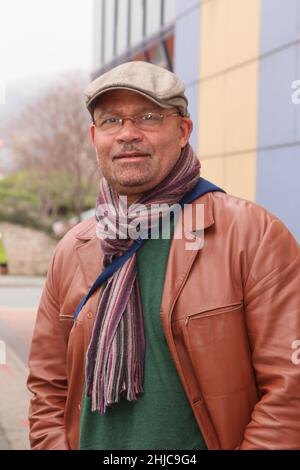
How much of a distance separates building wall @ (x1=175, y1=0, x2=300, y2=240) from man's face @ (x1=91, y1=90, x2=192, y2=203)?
167 inches

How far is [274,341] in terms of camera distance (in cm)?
182

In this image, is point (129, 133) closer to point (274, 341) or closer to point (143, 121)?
point (143, 121)

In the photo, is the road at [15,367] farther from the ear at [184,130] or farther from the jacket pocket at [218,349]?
the ear at [184,130]

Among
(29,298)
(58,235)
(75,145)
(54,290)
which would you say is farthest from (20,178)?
(54,290)

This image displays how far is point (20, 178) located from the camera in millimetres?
39844

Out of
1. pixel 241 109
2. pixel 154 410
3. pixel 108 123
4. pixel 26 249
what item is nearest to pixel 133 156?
pixel 108 123

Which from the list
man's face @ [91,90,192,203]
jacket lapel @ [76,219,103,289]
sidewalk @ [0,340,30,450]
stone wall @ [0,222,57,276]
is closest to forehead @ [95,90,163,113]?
man's face @ [91,90,192,203]

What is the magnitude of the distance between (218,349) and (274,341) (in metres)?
0.16

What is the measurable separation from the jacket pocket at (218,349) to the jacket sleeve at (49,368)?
0.52 meters

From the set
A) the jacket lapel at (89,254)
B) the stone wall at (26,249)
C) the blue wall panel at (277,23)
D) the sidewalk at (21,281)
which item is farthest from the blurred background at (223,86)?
the stone wall at (26,249)

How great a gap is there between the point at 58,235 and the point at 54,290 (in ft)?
106

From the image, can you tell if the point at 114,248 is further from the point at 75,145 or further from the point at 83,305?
the point at 75,145

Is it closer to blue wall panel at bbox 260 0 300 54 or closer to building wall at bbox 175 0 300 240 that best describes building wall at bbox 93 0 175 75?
building wall at bbox 175 0 300 240

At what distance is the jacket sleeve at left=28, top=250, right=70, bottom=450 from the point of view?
7.16 feet
